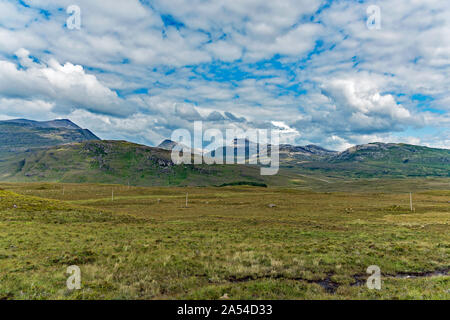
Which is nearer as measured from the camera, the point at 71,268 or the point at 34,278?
the point at 34,278

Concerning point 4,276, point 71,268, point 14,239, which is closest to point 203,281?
point 71,268

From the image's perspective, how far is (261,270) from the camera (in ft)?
52.2

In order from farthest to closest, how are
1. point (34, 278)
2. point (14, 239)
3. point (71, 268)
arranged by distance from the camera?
point (14, 239), point (71, 268), point (34, 278)

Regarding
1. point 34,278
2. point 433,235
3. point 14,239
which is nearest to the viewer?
point 34,278

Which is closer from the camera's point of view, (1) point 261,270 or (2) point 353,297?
(2) point 353,297

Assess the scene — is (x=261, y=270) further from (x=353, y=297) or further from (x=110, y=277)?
(x=110, y=277)

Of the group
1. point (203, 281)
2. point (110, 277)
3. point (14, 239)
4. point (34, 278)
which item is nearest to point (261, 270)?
point (203, 281)

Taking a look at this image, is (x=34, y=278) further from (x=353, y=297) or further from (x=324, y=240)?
(x=324, y=240)

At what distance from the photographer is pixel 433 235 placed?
28562mm
